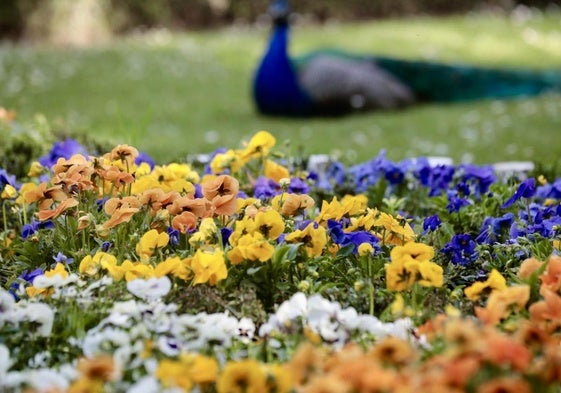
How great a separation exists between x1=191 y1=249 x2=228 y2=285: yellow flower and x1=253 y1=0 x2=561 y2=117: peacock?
5.47 m

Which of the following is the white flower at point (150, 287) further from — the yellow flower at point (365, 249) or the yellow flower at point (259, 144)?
the yellow flower at point (259, 144)

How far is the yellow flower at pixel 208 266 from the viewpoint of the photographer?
6.45 ft

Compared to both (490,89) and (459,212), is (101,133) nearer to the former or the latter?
(459,212)

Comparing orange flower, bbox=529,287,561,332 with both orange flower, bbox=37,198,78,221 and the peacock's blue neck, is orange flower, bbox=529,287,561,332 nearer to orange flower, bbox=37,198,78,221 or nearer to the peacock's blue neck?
orange flower, bbox=37,198,78,221

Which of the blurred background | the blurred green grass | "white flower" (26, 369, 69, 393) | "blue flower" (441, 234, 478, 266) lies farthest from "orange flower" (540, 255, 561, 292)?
the blurred background

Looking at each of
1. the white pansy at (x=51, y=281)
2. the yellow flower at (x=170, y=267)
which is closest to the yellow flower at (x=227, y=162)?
the yellow flower at (x=170, y=267)

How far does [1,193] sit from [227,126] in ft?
14.5

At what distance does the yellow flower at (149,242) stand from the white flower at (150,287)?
0.29 m

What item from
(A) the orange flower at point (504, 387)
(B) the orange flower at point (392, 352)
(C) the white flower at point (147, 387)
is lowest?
(C) the white flower at point (147, 387)

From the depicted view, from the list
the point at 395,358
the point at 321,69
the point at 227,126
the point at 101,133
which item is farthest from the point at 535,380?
the point at 321,69

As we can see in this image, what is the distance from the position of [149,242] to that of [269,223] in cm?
28

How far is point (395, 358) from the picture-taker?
1459 millimetres

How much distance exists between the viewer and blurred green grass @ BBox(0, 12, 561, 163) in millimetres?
6145

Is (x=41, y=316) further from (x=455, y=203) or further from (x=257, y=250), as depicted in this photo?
(x=455, y=203)
